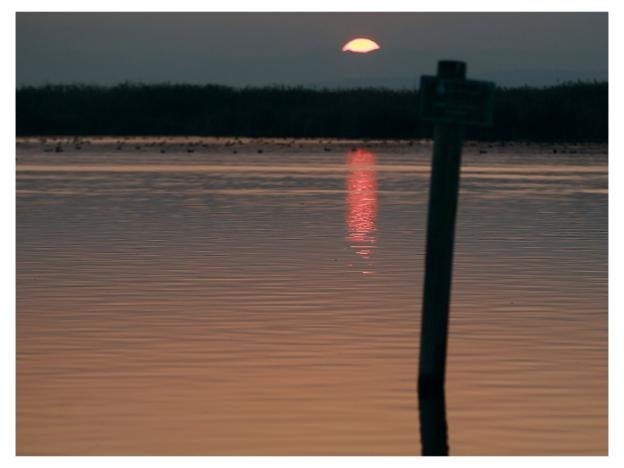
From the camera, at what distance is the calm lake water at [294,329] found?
10.5 metres

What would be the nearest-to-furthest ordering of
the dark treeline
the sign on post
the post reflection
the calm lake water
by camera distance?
the calm lake water, the sign on post, the post reflection, the dark treeline

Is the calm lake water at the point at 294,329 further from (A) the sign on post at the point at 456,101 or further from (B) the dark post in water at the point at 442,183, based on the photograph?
(A) the sign on post at the point at 456,101

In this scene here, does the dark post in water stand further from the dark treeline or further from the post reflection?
the dark treeline

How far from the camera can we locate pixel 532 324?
14891 millimetres

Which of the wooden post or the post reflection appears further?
the post reflection

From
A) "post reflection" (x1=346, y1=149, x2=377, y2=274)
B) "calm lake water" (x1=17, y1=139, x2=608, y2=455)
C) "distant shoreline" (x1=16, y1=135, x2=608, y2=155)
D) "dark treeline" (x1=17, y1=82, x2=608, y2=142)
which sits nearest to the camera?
"calm lake water" (x1=17, y1=139, x2=608, y2=455)

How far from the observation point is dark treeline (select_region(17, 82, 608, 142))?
3349 inches

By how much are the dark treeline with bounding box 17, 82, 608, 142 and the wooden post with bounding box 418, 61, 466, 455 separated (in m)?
72.6

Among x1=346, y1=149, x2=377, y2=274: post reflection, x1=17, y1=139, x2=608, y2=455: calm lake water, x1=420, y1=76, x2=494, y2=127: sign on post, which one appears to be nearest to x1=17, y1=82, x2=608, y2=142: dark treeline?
x1=346, y1=149, x2=377, y2=274: post reflection

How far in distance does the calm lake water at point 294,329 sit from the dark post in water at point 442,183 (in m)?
0.47

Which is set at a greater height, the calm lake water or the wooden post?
the wooden post

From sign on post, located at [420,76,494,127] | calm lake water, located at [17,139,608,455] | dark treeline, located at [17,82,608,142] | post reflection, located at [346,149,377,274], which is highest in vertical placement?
dark treeline, located at [17,82,608,142]

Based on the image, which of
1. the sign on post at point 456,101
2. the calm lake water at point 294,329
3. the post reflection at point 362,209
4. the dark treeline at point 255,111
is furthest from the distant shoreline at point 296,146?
the sign on post at point 456,101

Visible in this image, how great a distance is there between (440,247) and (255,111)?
81121 mm
